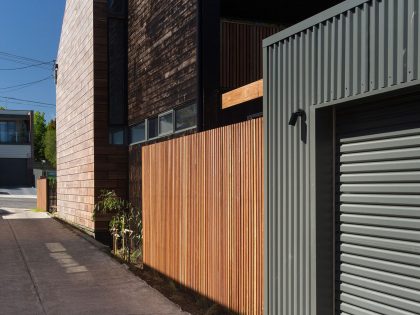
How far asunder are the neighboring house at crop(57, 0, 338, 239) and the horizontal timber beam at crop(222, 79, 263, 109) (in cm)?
200

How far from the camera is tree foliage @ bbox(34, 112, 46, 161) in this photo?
223ft

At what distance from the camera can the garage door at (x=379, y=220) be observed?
151 inches

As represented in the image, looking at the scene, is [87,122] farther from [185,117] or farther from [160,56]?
[185,117]

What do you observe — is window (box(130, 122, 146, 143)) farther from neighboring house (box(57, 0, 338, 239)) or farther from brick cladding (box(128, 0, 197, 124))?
brick cladding (box(128, 0, 197, 124))

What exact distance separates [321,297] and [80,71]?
1203 cm

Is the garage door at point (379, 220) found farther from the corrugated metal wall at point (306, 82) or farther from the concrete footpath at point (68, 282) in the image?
the concrete footpath at point (68, 282)

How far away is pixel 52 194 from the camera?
21500mm

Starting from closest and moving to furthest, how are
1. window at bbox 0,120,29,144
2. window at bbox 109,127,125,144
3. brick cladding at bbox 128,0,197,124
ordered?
brick cladding at bbox 128,0,197,124, window at bbox 109,127,125,144, window at bbox 0,120,29,144

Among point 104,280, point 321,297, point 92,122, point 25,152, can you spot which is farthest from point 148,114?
point 25,152

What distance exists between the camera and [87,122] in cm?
1407

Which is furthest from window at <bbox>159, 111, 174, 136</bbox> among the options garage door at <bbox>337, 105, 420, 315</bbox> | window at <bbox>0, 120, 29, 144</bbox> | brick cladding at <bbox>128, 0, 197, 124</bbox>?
window at <bbox>0, 120, 29, 144</bbox>

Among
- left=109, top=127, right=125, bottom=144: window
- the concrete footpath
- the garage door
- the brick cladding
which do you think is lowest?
the concrete footpath

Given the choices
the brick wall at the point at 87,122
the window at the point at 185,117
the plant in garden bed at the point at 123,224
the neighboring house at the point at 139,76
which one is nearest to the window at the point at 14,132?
the neighboring house at the point at 139,76

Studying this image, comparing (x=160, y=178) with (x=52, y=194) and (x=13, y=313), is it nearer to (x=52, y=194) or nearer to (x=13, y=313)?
(x=13, y=313)
